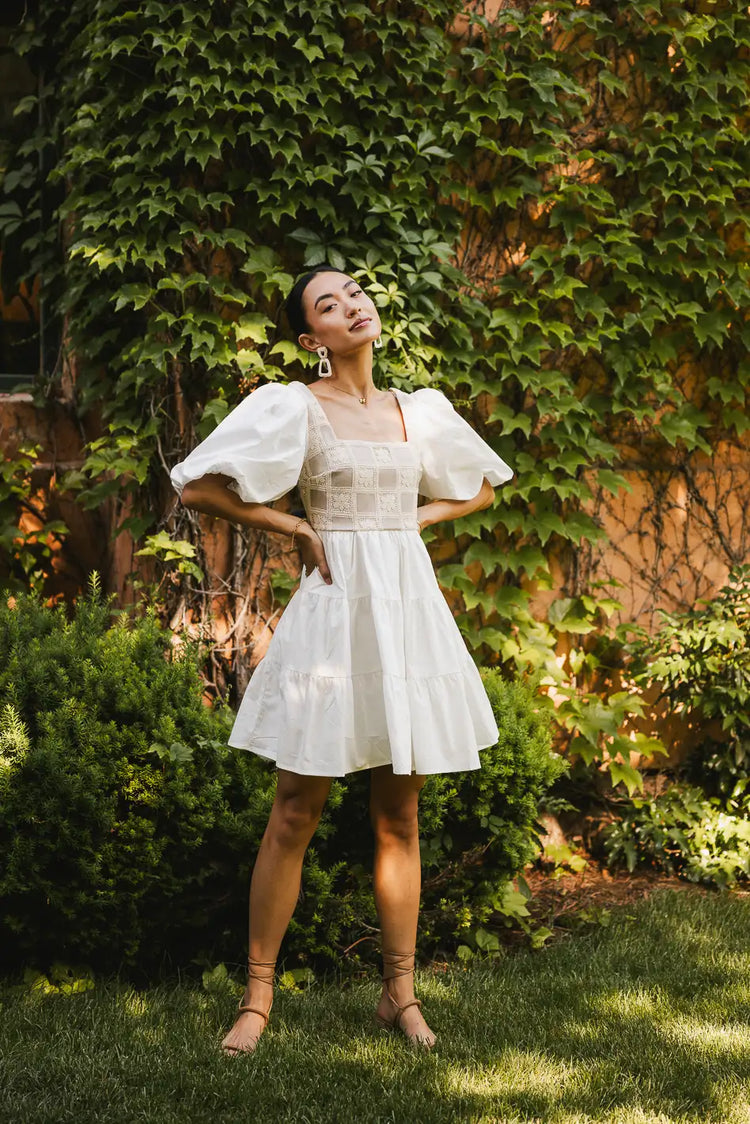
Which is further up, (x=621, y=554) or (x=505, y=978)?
(x=621, y=554)

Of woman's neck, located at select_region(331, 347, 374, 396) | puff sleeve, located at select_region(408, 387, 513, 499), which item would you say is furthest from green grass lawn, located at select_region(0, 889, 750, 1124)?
woman's neck, located at select_region(331, 347, 374, 396)

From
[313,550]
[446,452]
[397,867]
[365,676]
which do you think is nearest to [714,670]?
[446,452]

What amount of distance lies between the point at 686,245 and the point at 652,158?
15.3 inches

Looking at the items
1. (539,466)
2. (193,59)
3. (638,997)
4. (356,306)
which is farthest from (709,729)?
(193,59)

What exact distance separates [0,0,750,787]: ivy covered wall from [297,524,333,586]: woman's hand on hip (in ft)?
4.62

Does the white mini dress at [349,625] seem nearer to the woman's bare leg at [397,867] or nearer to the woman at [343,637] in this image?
the woman at [343,637]

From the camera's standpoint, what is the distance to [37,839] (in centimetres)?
290

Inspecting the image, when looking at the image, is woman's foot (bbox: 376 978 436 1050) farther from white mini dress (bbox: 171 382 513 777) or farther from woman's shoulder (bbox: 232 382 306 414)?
woman's shoulder (bbox: 232 382 306 414)

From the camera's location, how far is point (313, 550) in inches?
106

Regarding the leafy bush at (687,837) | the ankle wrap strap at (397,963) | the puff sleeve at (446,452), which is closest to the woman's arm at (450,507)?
the puff sleeve at (446,452)

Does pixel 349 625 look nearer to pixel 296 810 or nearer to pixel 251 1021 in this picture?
pixel 296 810

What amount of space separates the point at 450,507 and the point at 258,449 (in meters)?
0.68

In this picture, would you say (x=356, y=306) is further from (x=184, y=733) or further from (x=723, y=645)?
(x=723, y=645)

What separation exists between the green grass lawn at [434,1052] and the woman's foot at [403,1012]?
50 mm
